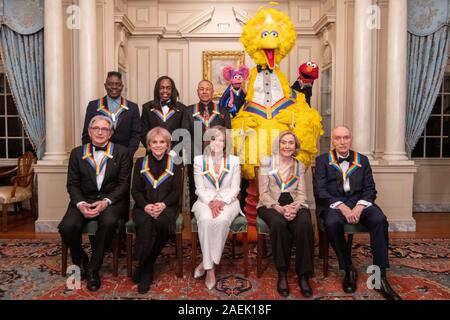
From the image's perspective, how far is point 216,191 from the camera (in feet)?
11.4

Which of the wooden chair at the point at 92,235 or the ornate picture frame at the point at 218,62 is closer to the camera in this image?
the wooden chair at the point at 92,235

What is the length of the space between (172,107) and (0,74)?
12.0 ft

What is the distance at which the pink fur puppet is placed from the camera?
4.07m

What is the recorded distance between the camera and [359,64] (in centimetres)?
479

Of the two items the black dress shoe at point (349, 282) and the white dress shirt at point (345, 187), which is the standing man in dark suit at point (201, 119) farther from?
the black dress shoe at point (349, 282)

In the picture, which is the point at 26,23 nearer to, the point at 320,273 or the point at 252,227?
the point at 252,227

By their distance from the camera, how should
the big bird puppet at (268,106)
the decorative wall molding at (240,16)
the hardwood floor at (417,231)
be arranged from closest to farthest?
the big bird puppet at (268,106)
the hardwood floor at (417,231)
the decorative wall molding at (240,16)

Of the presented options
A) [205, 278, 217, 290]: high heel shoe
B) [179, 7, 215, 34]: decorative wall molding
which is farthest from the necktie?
[179, 7, 215, 34]: decorative wall molding

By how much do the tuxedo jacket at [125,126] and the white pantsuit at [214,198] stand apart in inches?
34.7

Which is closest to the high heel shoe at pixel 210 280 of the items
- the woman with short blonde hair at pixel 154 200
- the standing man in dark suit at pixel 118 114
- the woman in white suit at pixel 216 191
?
the woman in white suit at pixel 216 191

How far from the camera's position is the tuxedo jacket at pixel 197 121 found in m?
3.93

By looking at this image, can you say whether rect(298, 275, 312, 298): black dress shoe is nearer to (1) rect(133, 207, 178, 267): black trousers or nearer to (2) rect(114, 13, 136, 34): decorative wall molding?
(1) rect(133, 207, 178, 267): black trousers

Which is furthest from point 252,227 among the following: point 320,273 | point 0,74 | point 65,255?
point 0,74

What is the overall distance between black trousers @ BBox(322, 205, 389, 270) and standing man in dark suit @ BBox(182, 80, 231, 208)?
1.37m
